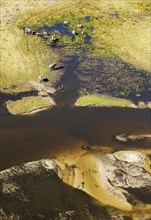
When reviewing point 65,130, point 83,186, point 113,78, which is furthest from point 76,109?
point 83,186

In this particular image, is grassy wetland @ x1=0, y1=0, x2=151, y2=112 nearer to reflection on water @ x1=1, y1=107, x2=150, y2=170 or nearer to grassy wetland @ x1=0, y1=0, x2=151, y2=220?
grassy wetland @ x1=0, y1=0, x2=151, y2=220

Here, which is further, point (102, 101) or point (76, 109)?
point (102, 101)

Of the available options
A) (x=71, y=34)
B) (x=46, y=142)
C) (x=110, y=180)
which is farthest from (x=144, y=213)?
(x=71, y=34)

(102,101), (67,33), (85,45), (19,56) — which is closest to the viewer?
(102,101)

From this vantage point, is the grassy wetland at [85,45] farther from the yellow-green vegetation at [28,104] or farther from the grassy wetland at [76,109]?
the yellow-green vegetation at [28,104]

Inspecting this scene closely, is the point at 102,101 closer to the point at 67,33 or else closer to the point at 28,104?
the point at 28,104

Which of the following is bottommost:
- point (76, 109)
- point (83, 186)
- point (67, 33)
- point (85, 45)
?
point (83, 186)

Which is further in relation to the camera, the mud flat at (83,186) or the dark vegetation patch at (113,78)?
the dark vegetation patch at (113,78)

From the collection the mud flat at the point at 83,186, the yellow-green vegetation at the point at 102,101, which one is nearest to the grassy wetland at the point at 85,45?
the yellow-green vegetation at the point at 102,101
